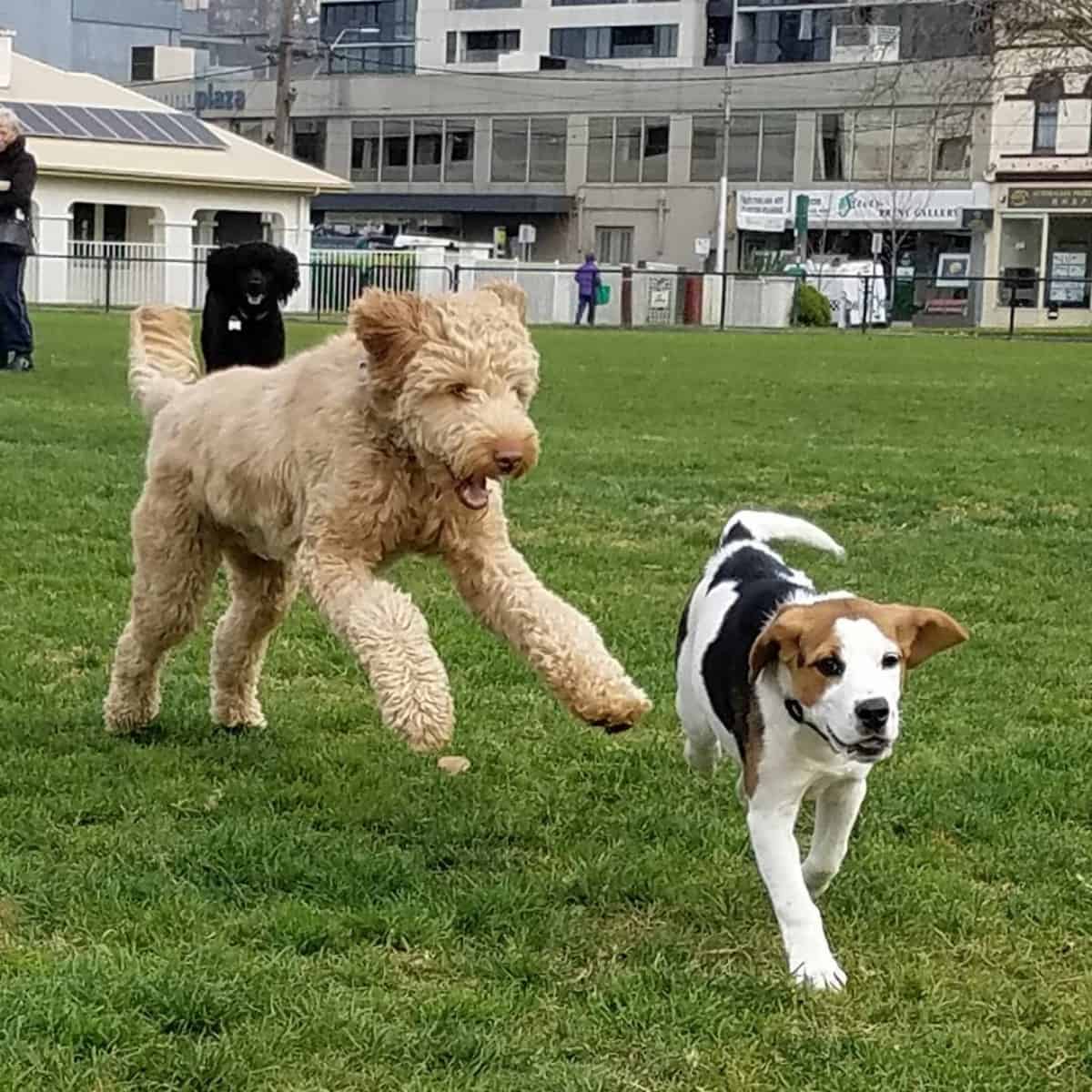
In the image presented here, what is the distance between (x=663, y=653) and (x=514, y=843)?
86.0 inches

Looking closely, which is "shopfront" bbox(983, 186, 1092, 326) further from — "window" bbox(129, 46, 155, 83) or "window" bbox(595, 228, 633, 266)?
"window" bbox(129, 46, 155, 83)

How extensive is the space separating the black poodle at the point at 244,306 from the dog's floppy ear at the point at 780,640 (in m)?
7.15

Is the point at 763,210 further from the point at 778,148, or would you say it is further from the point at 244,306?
the point at 244,306

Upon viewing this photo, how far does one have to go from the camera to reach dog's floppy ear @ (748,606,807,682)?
12.0 feet

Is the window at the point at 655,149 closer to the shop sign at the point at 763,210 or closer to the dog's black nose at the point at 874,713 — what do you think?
the shop sign at the point at 763,210

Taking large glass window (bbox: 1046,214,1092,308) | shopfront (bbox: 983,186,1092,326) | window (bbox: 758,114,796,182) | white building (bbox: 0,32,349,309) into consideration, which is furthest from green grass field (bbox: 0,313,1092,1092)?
window (bbox: 758,114,796,182)

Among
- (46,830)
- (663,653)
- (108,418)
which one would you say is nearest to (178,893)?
(46,830)

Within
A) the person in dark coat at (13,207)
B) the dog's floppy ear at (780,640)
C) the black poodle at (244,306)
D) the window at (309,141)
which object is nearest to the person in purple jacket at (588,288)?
the person in dark coat at (13,207)

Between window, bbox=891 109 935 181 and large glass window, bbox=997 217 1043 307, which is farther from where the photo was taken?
window, bbox=891 109 935 181

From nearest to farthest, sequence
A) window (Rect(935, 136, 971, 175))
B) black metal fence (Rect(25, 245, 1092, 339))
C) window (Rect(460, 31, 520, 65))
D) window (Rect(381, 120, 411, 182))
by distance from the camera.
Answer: black metal fence (Rect(25, 245, 1092, 339)) < window (Rect(935, 136, 971, 175)) < window (Rect(381, 120, 411, 182)) < window (Rect(460, 31, 520, 65))

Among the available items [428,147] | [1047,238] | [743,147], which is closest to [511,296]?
[1047,238]

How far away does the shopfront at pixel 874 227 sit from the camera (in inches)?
2216

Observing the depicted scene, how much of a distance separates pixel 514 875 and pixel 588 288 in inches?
1438

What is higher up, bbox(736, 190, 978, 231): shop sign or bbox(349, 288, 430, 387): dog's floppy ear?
bbox(736, 190, 978, 231): shop sign
